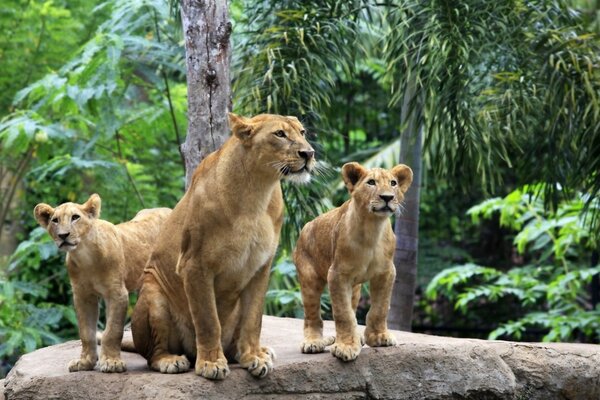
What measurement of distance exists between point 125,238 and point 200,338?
1057mm

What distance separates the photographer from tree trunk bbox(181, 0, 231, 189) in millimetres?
7207

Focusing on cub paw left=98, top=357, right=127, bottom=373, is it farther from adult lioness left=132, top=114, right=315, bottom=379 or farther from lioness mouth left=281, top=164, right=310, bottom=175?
lioness mouth left=281, top=164, right=310, bottom=175

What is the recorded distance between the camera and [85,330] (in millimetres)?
5820

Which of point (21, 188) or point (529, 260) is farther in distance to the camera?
point (529, 260)

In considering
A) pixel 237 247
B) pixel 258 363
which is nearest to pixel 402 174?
pixel 237 247

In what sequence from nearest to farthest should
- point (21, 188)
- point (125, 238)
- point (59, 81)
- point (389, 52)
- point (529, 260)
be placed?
point (125, 238) < point (389, 52) < point (59, 81) < point (21, 188) < point (529, 260)

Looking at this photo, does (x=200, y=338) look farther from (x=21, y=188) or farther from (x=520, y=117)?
(x=21, y=188)

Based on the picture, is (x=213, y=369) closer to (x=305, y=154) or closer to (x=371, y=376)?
(x=371, y=376)

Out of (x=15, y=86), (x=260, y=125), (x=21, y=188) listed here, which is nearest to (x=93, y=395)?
(x=260, y=125)

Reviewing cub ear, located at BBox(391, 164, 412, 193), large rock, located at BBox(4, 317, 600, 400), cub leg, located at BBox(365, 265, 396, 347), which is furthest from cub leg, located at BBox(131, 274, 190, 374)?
cub ear, located at BBox(391, 164, 412, 193)

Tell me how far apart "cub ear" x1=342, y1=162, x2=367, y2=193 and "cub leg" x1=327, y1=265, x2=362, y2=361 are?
1.68 ft

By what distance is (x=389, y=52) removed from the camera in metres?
8.43

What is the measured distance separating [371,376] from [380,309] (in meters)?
0.40

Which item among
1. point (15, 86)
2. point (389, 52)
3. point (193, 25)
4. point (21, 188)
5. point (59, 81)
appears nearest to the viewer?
point (193, 25)
